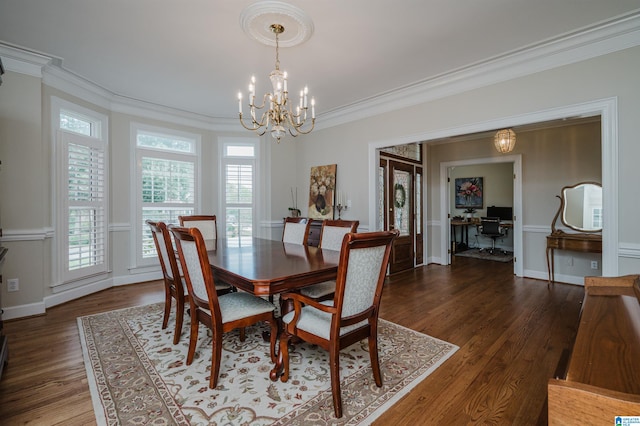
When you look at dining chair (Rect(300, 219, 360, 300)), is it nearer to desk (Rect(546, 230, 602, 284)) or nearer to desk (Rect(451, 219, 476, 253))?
desk (Rect(546, 230, 602, 284))

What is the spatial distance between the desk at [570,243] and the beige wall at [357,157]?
0.20 m

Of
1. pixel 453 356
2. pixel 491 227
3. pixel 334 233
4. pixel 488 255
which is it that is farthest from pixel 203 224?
pixel 491 227

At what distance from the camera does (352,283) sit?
1664 mm

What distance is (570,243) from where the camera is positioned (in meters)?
4.20

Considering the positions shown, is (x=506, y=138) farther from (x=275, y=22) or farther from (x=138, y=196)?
(x=138, y=196)

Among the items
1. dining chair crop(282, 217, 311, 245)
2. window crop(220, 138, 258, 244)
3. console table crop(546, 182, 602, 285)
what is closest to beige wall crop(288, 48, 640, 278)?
console table crop(546, 182, 602, 285)

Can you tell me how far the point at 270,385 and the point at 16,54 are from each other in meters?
4.12

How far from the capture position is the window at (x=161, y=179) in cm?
450

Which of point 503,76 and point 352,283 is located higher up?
point 503,76

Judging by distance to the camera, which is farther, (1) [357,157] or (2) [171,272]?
(1) [357,157]

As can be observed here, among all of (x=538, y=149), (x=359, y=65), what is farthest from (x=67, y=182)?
(x=538, y=149)

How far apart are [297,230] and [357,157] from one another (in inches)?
73.2

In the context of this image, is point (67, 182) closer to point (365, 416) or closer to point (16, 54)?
point (16, 54)

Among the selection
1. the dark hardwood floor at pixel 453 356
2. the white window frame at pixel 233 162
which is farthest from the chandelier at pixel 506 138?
the white window frame at pixel 233 162
